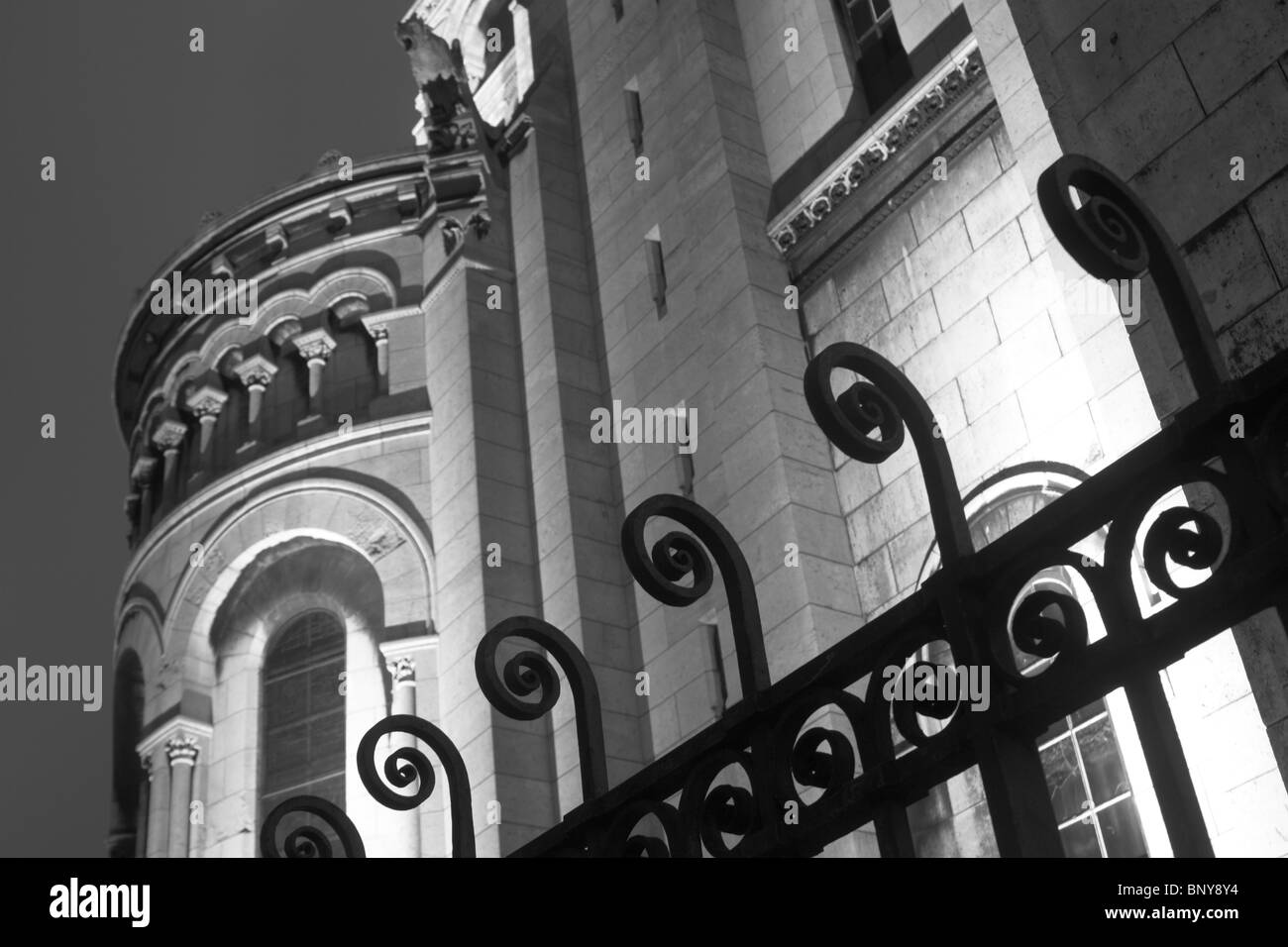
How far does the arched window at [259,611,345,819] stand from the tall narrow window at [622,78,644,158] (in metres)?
8.31

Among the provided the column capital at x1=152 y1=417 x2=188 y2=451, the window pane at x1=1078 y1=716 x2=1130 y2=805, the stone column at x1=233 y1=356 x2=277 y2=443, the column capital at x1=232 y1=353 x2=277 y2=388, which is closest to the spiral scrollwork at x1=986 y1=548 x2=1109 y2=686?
the window pane at x1=1078 y1=716 x2=1130 y2=805

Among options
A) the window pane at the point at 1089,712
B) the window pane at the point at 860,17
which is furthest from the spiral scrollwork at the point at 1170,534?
the window pane at the point at 860,17

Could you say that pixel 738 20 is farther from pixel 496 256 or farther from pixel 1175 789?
pixel 1175 789

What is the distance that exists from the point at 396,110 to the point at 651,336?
54908 mm

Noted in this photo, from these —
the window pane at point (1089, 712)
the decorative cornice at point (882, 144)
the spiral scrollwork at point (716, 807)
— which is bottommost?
the spiral scrollwork at point (716, 807)

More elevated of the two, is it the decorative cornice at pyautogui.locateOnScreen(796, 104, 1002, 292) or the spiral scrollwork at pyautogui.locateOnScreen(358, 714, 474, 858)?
the decorative cornice at pyautogui.locateOnScreen(796, 104, 1002, 292)

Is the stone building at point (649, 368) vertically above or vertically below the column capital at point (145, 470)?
below

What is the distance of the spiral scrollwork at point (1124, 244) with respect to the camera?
378 cm

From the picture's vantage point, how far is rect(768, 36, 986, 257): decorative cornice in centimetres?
1466

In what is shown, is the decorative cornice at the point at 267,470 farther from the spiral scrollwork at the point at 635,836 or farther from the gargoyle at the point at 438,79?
the spiral scrollwork at the point at 635,836

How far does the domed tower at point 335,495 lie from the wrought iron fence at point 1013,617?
11.2 m

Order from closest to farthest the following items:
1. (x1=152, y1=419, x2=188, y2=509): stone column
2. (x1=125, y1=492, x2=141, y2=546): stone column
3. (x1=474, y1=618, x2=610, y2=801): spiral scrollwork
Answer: (x1=474, y1=618, x2=610, y2=801): spiral scrollwork
(x1=152, y1=419, x2=188, y2=509): stone column
(x1=125, y1=492, x2=141, y2=546): stone column

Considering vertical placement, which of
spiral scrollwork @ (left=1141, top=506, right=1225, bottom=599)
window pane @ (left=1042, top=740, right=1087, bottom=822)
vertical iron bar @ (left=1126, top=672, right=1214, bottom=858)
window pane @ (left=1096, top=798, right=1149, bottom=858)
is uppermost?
window pane @ (left=1042, top=740, right=1087, bottom=822)

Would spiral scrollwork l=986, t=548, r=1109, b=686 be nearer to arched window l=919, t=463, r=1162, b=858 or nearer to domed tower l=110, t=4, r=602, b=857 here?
arched window l=919, t=463, r=1162, b=858
